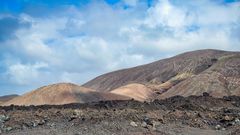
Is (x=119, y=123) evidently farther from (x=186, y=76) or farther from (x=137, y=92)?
(x=186, y=76)

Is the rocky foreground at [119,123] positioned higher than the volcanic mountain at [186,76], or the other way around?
the volcanic mountain at [186,76]

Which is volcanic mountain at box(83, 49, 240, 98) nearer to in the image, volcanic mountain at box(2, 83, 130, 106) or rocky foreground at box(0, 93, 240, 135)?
volcanic mountain at box(2, 83, 130, 106)

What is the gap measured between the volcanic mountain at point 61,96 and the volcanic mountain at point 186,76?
1097cm

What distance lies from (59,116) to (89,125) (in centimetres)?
540

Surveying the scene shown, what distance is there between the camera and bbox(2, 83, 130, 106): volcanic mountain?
218 ft

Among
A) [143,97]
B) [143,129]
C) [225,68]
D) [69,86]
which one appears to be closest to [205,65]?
[225,68]

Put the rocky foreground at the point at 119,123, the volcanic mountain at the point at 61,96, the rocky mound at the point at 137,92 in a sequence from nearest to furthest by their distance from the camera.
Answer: the rocky foreground at the point at 119,123, the volcanic mountain at the point at 61,96, the rocky mound at the point at 137,92

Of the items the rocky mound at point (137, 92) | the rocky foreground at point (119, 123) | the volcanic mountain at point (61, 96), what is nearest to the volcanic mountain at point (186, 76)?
the rocky mound at point (137, 92)

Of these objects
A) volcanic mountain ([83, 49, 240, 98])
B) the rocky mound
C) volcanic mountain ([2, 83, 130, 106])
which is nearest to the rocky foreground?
volcanic mountain ([2, 83, 130, 106])

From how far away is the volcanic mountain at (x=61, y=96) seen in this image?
66438 millimetres

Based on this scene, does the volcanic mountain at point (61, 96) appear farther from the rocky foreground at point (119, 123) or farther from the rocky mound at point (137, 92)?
the rocky foreground at point (119, 123)

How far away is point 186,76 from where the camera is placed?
98625 millimetres

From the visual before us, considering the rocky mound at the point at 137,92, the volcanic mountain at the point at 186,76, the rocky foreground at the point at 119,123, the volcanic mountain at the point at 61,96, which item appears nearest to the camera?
the rocky foreground at the point at 119,123

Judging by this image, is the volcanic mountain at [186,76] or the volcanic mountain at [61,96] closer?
the volcanic mountain at [61,96]
